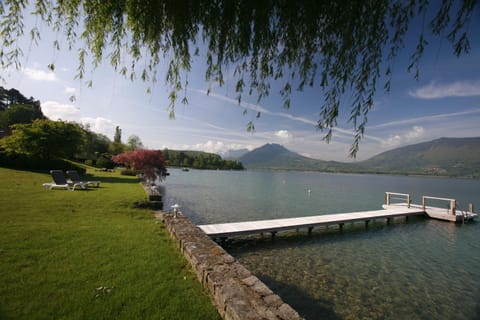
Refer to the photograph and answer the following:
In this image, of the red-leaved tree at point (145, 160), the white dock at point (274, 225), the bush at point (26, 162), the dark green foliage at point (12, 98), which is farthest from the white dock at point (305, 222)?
the dark green foliage at point (12, 98)

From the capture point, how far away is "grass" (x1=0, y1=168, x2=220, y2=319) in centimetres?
296

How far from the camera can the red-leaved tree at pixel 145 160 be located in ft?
72.9

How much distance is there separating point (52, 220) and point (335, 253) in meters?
10.5

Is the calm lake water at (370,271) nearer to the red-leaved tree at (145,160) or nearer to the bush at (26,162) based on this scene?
the red-leaved tree at (145,160)

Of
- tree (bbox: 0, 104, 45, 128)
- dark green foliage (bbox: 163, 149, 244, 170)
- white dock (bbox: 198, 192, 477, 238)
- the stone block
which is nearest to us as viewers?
the stone block

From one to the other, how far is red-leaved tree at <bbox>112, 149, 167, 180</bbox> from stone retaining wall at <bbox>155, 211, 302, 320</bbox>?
759 inches

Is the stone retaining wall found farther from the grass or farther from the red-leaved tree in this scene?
the red-leaved tree

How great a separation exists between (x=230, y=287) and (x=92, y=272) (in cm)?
259

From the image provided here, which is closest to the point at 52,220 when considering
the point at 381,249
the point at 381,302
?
the point at 381,302

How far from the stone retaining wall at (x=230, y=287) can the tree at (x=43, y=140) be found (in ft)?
76.8

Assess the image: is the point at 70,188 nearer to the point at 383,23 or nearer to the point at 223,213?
the point at 223,213

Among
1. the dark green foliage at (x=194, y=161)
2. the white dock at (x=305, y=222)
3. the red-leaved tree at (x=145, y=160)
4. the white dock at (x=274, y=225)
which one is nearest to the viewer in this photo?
the white dock at (x=274, y=225)

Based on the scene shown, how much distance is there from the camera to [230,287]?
3.38 m

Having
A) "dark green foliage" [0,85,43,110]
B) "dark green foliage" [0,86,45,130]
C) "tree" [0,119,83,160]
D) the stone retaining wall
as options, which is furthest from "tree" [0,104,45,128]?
the stone retaining wall
